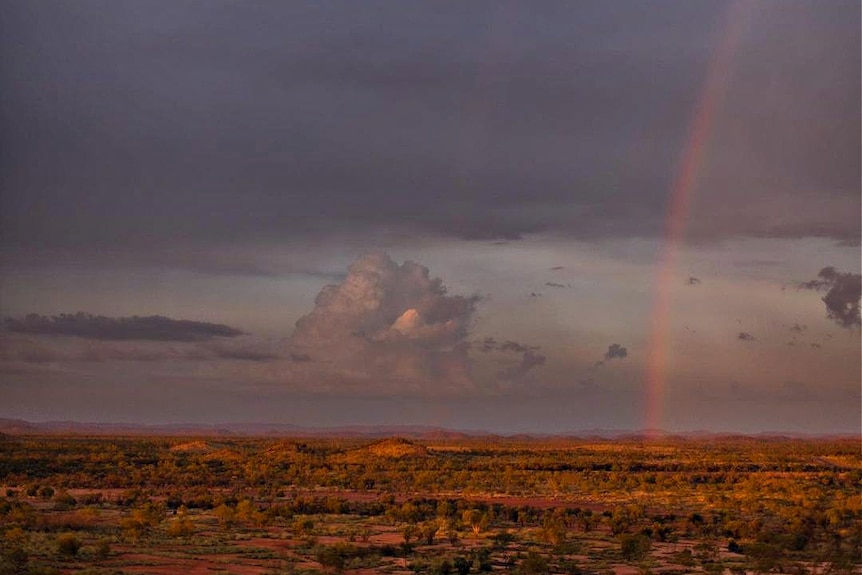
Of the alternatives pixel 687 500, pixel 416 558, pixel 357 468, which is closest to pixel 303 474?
pixel 357 468

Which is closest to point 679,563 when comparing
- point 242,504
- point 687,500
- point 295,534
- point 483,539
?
point 483,539

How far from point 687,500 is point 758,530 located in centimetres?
2408

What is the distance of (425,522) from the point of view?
64188 millimetres

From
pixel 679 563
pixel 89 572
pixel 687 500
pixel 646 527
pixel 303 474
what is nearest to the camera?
pixel 89 572

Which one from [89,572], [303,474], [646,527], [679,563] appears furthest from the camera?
[303,474]

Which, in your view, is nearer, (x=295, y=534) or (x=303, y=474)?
(x=295, y=534)

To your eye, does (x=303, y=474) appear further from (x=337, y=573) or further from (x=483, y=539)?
(x=337, y=573)

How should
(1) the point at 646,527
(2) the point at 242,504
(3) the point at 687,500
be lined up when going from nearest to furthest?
(1) the point at 646,527, (2) the point at 242,504, (3) the point at 687,500

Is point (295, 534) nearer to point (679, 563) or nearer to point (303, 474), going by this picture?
point (679, 563)

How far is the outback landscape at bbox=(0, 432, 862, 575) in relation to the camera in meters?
47.7

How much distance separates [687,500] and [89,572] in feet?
178

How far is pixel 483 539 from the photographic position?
56.7 meters

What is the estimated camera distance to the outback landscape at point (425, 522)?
156 ft

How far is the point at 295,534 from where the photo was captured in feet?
190
